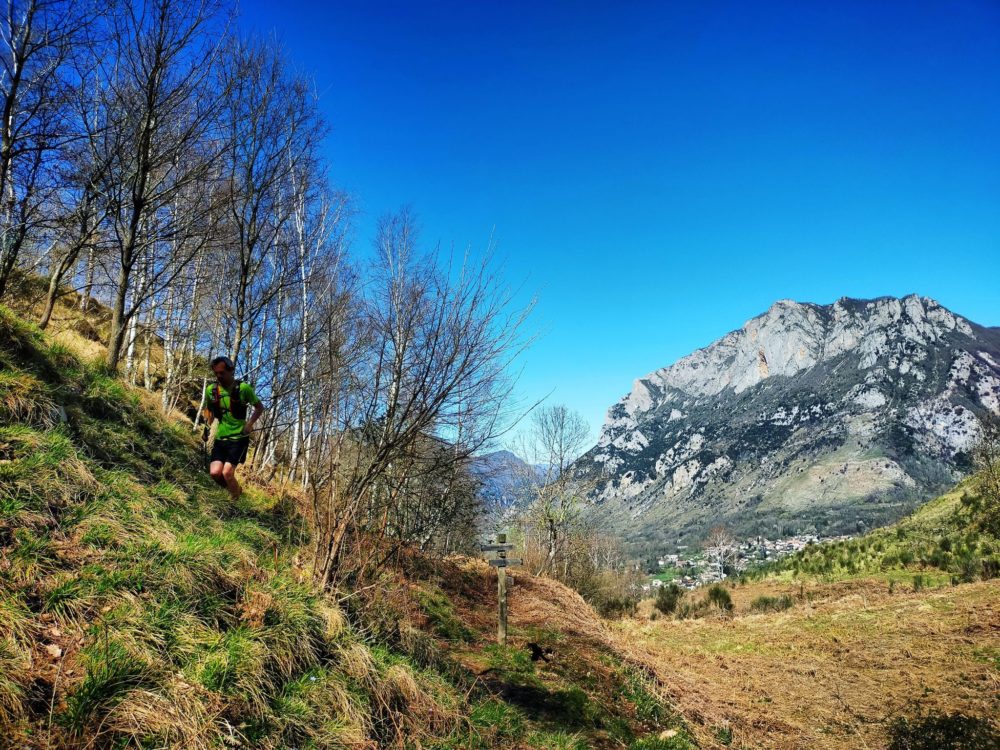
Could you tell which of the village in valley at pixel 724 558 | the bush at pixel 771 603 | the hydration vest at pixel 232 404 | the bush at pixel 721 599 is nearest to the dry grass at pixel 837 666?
the bush at pixel 771 603

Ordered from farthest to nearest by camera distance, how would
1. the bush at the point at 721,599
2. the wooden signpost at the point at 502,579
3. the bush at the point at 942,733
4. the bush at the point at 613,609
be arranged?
the bush at the point at 721,599 → the bush at the point at 613,609 → the wooden signpost at the point at 502,579 → the bush at the point at 942,733

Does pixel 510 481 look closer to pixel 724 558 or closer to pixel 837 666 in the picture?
pixel 837 666

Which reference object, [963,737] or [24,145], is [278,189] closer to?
[24,145]

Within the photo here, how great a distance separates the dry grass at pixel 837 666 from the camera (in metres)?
9.08

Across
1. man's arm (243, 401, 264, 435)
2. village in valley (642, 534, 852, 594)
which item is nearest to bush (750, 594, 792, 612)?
man's arm (243, 401, 264, 435)

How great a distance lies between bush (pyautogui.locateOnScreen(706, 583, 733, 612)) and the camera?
85.4 feet

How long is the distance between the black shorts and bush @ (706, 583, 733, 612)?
87.0 ft

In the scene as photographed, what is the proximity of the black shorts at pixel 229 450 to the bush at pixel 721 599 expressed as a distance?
87.0 feet

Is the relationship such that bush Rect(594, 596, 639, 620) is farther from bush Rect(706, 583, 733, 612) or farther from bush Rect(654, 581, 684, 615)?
bush Rect(706, 583, 733, 612)

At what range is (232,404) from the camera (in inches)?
219

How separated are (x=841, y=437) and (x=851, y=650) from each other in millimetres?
155875

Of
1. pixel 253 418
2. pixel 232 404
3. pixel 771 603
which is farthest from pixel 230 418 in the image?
pixel 771 603

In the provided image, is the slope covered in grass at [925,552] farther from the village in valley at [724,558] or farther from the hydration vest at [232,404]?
the village in valley at [724,558]

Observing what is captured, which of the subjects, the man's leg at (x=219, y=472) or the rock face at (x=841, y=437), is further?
the rock face at (x=841, y=437)
